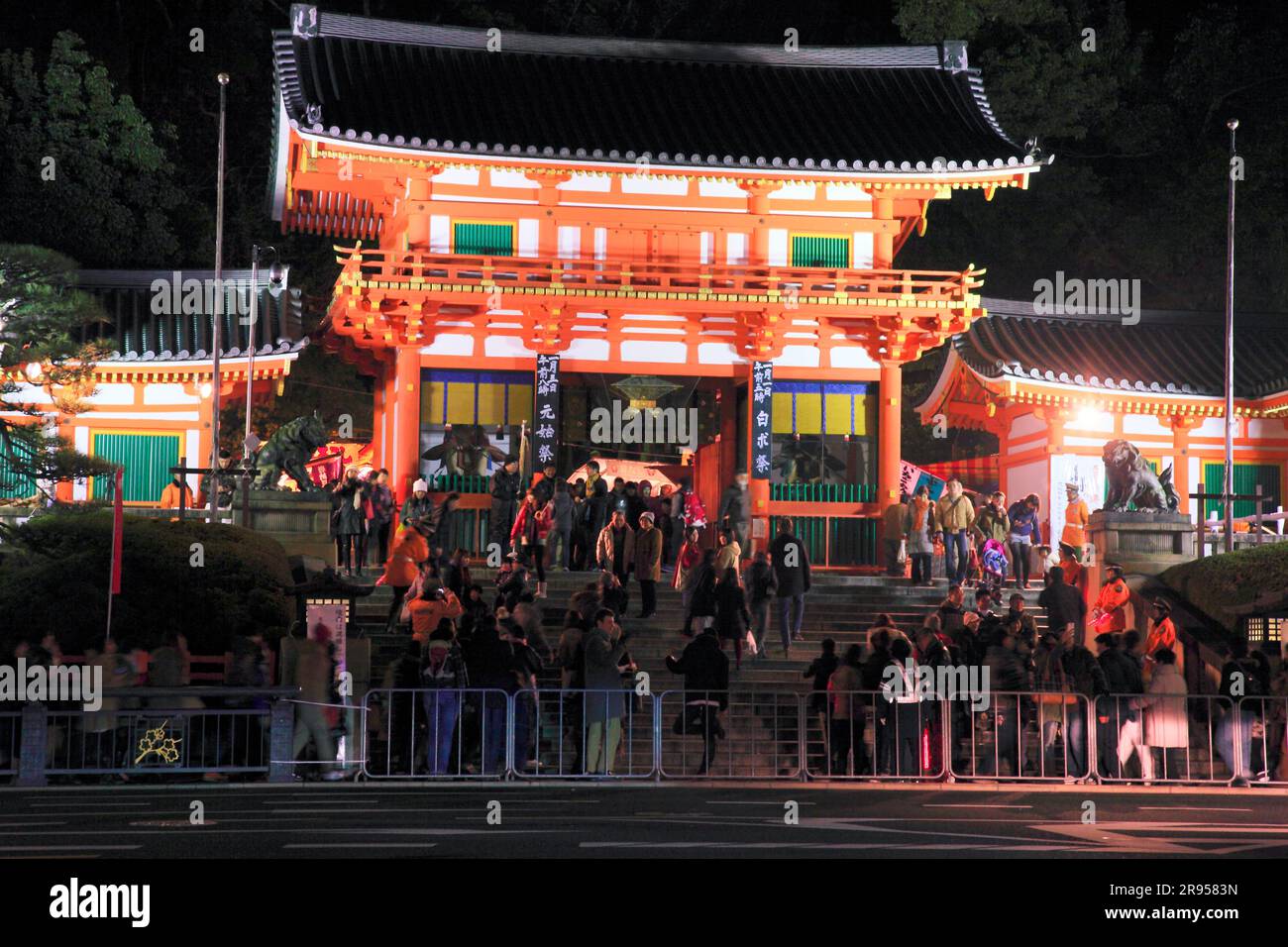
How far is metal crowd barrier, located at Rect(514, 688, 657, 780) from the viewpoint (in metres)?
16.2

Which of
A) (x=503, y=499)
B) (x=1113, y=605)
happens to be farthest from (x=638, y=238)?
(x=1113, y=605)

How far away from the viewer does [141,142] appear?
36156 millimetres

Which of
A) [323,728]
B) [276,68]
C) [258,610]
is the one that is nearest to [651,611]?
[258,610]

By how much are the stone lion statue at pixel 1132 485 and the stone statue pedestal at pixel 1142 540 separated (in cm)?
58

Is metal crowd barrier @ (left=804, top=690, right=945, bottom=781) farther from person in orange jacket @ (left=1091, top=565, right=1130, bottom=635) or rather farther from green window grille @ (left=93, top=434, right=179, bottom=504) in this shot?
green window grille @ (left=93, top=434, right=179, bottom=504)

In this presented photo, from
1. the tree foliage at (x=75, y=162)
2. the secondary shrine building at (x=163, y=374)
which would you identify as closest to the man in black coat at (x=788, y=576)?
the secondary shrine building at (x=163, y=374)

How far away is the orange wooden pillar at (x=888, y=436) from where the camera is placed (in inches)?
1143

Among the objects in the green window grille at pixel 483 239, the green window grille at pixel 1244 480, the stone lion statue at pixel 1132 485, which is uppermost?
the green window grille at pixel 483 239

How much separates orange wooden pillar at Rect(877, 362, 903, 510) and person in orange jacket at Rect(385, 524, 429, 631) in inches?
400

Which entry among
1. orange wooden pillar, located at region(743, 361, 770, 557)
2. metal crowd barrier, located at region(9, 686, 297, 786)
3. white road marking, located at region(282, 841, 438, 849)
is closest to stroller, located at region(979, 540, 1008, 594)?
orange wooden pillar, located at region(743, 361, 770, 557)

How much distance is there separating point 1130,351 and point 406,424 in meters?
14.2

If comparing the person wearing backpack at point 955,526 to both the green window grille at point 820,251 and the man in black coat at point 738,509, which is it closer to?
the man in black coat at point 738,509

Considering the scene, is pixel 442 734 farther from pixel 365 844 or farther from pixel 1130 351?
pixel 1130 351

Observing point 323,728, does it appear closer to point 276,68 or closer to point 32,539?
point 32,539
